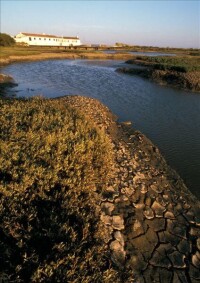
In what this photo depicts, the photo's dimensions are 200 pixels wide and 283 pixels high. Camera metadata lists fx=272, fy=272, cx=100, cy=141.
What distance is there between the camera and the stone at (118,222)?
7332 millimetres

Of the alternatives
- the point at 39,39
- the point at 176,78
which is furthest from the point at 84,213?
the point at 39,39

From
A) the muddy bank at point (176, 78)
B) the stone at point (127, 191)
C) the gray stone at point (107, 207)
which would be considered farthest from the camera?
the muddy bank at point (176, 78)

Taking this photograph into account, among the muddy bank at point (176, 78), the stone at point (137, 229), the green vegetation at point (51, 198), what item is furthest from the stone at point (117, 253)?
the muddy bank at point (176, 78)

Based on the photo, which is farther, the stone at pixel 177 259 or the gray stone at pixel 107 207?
the gray stone at pixel 107 207

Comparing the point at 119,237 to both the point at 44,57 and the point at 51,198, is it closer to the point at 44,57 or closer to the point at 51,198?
the point at 51,198

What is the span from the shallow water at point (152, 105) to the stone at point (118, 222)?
451cm

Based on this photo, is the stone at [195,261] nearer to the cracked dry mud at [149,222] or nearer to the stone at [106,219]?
the cracked dry mud at [149,222]

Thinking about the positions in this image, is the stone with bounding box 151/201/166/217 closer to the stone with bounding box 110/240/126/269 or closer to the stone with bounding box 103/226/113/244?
the stone with bounding box 103/226/113/244

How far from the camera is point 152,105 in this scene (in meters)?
25.5

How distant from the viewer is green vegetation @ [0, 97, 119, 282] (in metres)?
4.91

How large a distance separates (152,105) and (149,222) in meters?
18.8

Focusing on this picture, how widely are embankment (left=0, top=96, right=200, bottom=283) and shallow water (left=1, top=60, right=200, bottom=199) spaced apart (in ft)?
10.3

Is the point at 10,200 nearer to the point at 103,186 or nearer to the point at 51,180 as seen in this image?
the point at 51,180

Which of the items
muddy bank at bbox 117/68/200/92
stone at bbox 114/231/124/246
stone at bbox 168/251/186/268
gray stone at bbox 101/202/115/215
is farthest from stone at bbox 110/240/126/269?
muddy bank at bbox 117/68/200/92
